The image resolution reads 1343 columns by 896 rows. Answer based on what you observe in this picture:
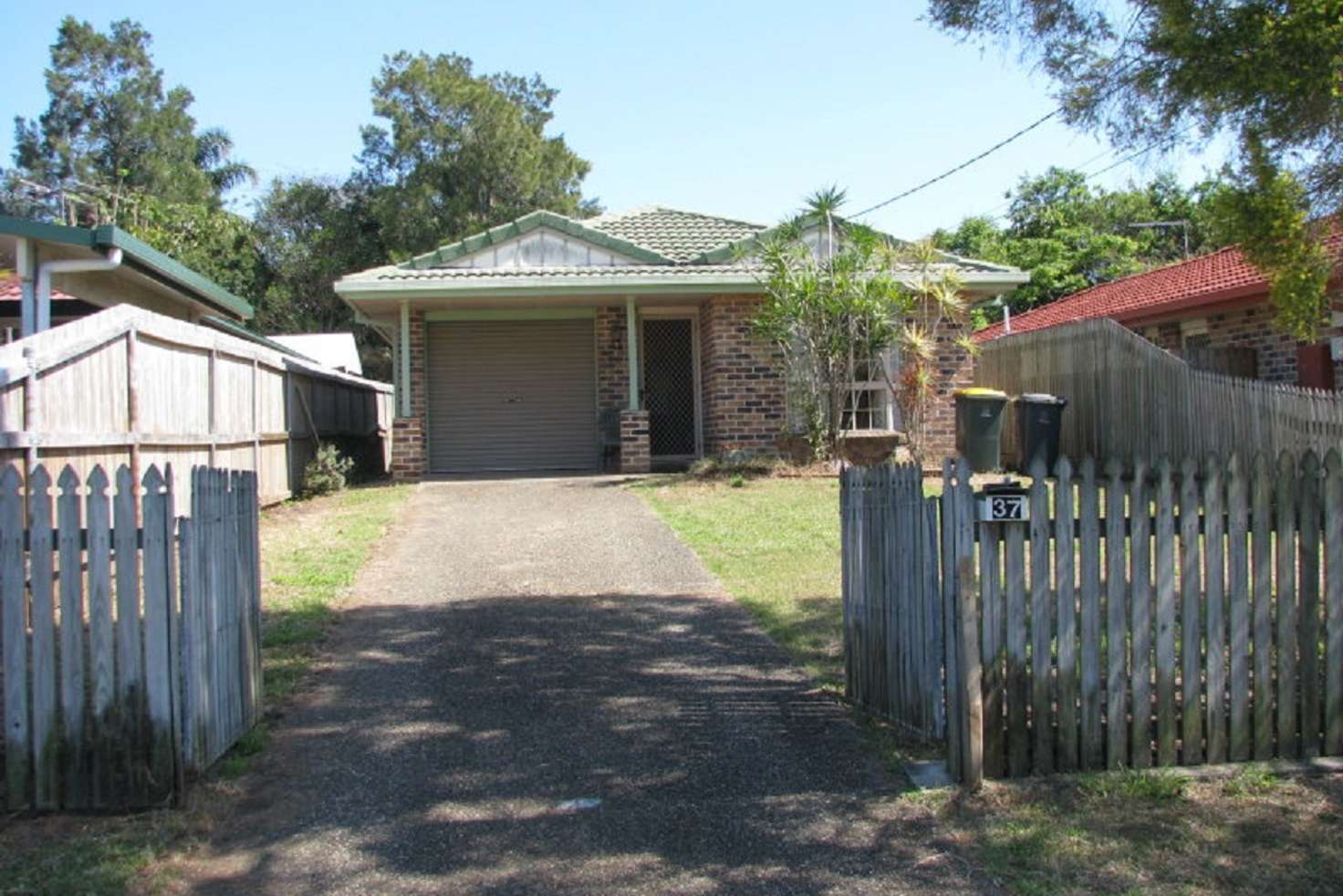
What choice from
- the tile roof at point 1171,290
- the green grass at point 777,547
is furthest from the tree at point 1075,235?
the green grass at point 777,547

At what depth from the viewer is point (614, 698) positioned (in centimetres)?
607

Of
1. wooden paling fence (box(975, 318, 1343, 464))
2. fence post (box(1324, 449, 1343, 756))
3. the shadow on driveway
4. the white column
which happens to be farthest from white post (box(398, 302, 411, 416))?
fence post (box(1324, 449, 1343, 756))

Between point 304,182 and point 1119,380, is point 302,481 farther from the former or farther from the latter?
point 304,182

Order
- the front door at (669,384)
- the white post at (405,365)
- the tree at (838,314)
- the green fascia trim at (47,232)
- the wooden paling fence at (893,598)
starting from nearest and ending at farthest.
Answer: the wooden paling fence at (893,598), the green fascia trim at (47,232), the tree at (838,314), the white post at (405,365), the front door at (669,384)

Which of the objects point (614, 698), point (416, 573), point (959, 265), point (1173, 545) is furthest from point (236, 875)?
point (959, 265)

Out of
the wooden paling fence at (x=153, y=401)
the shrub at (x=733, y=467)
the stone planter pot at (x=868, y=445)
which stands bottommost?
the shrub at (x=733, y=467)

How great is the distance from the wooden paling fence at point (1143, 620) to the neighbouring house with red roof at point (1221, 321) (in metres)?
9.60

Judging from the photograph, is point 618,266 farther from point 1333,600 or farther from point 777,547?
point 1333,600

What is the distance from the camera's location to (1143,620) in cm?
488

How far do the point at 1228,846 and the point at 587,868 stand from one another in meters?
2.28

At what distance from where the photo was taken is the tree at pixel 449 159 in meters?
40.7

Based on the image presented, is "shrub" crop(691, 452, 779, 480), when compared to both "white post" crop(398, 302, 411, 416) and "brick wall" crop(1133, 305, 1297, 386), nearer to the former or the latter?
"white post" crop(398, 302, 411, 416)

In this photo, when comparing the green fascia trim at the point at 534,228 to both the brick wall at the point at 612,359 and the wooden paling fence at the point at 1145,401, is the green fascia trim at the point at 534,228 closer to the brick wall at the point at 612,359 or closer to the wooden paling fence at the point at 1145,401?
the brick wall at the point at 612,359

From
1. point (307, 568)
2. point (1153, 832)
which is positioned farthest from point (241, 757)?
point (307, 568)
